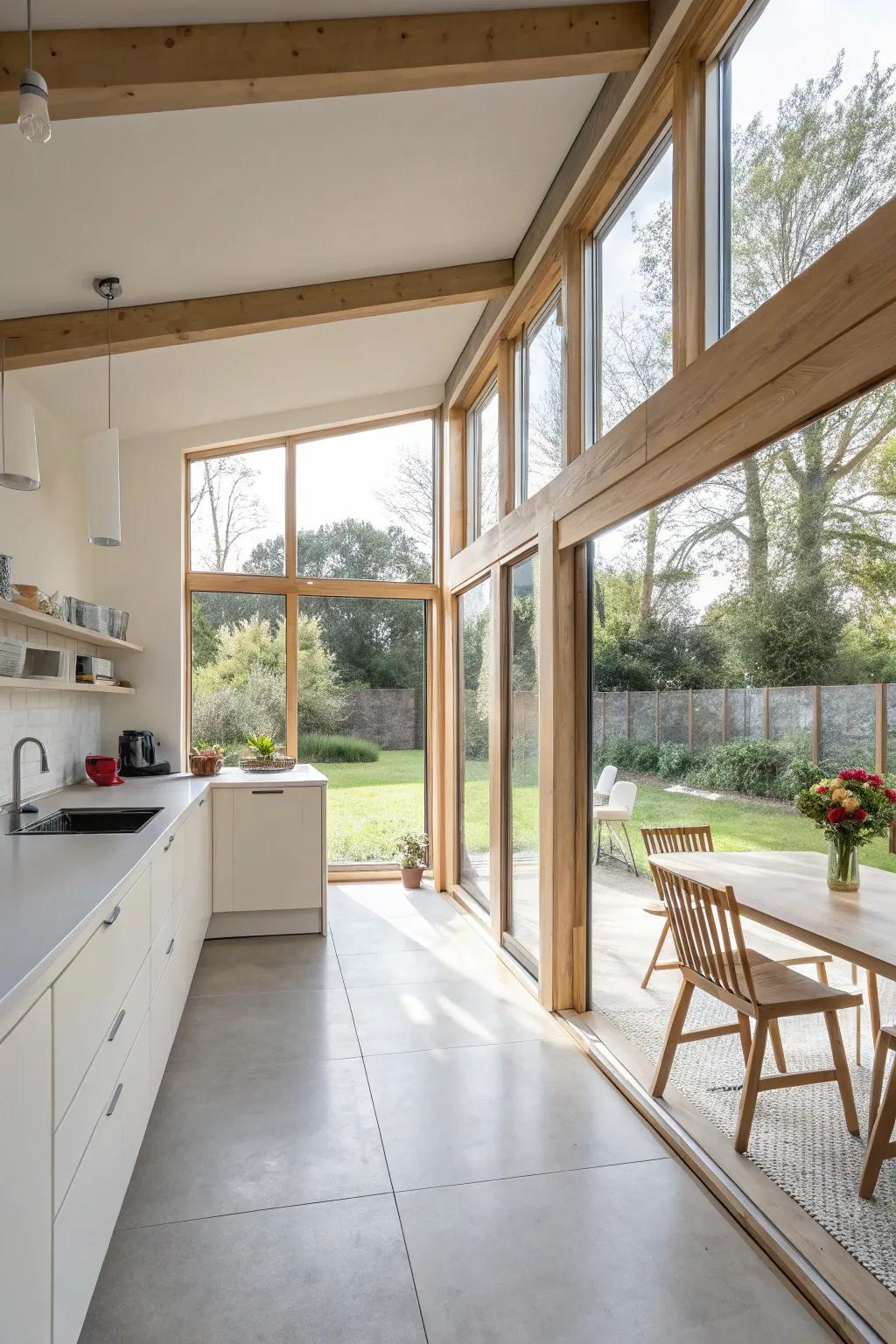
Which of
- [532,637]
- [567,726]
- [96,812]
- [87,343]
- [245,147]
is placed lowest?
[96,812]

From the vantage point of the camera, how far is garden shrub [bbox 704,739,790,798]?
2188 millimetres

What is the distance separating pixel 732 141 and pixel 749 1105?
2.66 metres

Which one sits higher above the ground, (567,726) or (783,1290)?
(567,726)

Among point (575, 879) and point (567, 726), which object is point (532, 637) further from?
point (575, 879)

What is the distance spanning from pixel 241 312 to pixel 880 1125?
3.72 metres

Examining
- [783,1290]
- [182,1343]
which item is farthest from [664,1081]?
[182,1343]

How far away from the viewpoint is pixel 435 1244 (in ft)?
6.65

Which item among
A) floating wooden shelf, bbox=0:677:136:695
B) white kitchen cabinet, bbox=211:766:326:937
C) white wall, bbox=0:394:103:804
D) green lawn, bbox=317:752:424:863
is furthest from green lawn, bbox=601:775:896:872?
green lawn, bbox=317:752:424:863

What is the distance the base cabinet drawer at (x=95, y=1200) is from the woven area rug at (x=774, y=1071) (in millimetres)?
1686

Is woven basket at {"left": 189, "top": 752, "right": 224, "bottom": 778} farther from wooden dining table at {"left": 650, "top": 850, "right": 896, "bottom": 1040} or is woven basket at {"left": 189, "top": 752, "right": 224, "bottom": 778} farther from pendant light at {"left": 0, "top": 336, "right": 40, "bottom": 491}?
wooden dining table at {"left": 650, "top": 850, "right": 896, "bottom": 1040}

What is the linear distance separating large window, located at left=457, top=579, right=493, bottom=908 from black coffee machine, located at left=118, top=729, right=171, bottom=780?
1919mm

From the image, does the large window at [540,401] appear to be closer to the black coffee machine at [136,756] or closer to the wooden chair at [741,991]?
the wooden chair at [741,991]

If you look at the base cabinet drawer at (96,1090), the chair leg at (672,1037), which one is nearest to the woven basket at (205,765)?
the base cabinet drawer at (96,1090)

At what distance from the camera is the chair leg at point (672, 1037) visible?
2.58 meters
